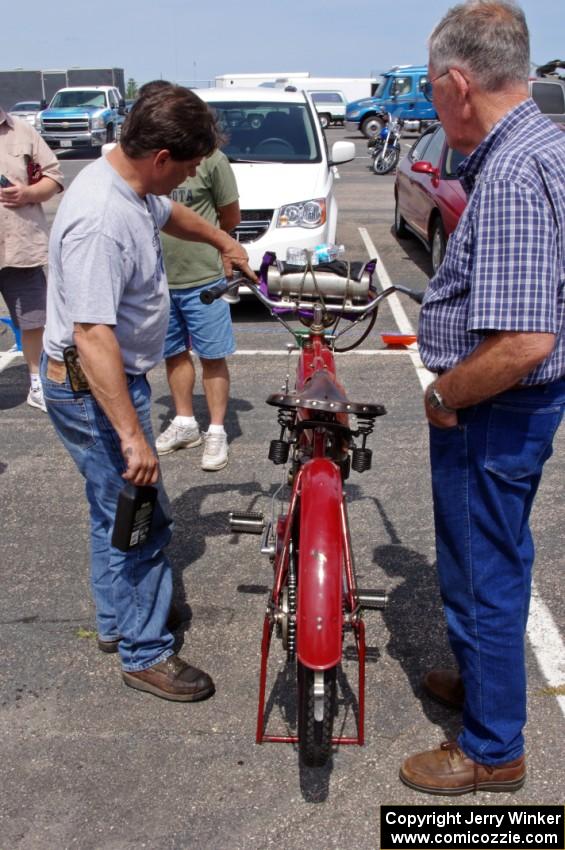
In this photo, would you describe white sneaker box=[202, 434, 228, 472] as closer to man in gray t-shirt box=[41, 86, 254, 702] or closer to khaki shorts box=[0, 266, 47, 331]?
khaki shorts box=[0, 266, 47, 331]

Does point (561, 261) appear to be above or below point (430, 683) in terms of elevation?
above

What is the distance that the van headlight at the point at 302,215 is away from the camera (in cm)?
764

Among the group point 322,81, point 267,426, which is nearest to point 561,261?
point 267,426

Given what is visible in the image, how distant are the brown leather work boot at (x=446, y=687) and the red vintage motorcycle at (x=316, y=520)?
31cm

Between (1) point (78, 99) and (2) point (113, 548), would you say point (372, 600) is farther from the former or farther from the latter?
(1) point (78, 99)

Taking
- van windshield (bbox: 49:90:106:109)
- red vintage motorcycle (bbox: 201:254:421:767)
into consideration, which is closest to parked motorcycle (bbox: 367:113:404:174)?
van windshield (bbox: 49:90:106:109)

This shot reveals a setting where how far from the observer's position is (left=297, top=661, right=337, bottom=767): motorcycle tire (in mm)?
2406

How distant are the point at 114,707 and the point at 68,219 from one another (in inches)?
65.4

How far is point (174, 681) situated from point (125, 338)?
1.21 m

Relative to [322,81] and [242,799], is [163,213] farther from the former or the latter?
[322,81]

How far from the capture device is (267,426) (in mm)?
5512

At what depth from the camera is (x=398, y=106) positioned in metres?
30.8

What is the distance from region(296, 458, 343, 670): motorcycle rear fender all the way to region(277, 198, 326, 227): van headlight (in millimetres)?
5360

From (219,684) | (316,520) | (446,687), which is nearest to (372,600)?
(446,687)
